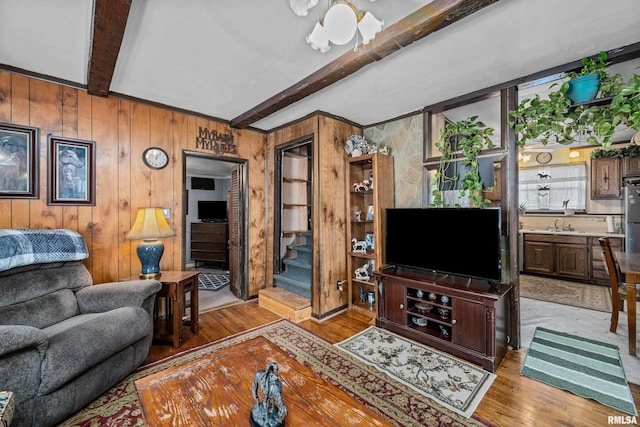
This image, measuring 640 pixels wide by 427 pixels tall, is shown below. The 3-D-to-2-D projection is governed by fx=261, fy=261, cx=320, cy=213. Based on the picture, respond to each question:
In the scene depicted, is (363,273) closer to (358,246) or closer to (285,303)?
(358,246)

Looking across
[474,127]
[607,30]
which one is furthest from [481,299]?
[607,30]

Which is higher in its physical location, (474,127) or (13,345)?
(474,127)

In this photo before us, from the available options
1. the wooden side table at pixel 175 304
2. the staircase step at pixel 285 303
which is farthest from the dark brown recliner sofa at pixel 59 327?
the staircase step at pixel 285 303

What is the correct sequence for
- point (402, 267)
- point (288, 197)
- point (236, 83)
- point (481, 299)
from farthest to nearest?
point (288, 197) → point (402, 267) → point (236, 83) → point (481, 299)

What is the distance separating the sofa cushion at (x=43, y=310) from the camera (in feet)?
5.71

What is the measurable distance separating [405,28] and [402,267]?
2228mm

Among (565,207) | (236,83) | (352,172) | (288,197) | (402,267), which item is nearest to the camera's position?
(236,83)

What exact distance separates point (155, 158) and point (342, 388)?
2968 millimetres

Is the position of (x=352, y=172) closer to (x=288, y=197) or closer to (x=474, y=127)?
(x=288, y=197)

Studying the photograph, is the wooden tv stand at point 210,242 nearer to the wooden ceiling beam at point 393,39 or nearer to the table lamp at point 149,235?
the table lamp at point 149,235

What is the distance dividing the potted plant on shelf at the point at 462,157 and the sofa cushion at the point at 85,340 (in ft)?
9.65

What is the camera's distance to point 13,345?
1324mm

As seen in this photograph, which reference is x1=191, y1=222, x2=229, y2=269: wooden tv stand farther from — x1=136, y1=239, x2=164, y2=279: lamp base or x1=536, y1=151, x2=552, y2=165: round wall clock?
x1=536, y1=151, x2=552, y2=165: round wall clock

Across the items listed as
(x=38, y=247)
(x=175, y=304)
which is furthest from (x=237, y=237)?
(x=38, y=247)
